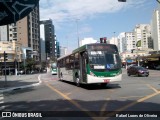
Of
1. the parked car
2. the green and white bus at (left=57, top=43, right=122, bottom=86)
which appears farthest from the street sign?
the parked car

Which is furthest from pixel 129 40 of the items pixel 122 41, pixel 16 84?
pixel 16 84

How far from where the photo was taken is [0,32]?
144 meters

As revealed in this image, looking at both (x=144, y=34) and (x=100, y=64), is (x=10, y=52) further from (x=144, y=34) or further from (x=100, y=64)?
(x=100, y=64)

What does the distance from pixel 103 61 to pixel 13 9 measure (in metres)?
10.9

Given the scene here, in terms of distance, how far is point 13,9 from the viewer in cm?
2888

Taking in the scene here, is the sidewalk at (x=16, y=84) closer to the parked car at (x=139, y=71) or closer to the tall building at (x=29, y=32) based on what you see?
the parked car at (x=139, y=71)

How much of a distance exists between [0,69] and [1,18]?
8844 cm

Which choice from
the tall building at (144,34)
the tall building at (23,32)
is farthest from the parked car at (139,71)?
the tall building at (144,34)

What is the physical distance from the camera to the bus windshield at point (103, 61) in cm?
2241

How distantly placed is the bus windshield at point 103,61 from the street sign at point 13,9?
9.53 m

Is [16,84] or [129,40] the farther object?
[129,40]

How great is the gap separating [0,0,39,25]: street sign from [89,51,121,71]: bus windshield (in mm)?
9526

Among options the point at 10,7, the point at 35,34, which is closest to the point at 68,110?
the point at 10,7

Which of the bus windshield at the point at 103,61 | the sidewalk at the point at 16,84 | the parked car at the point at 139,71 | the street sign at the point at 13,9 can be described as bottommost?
the sidewalk at the point at 16,84
